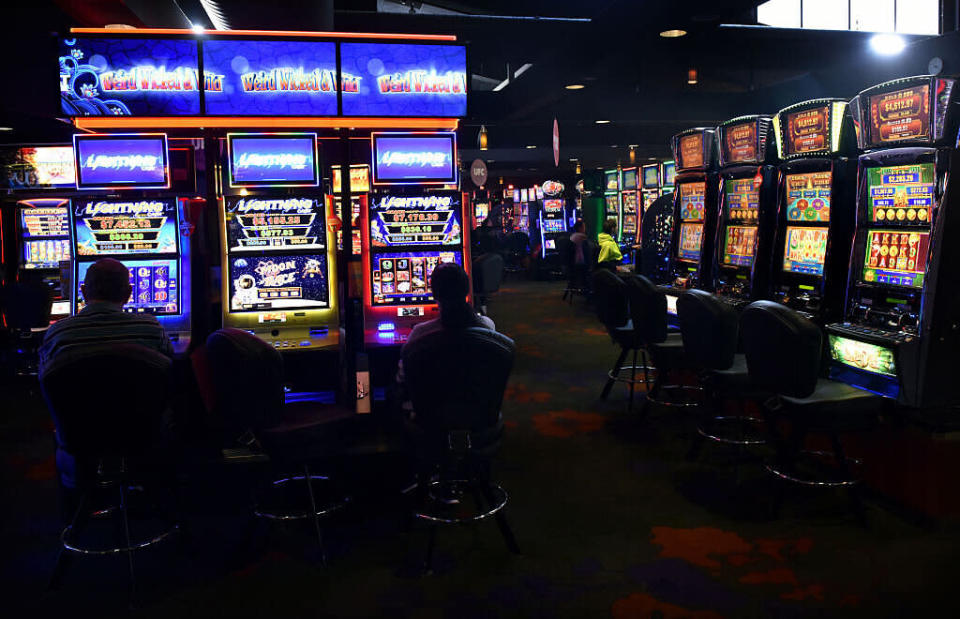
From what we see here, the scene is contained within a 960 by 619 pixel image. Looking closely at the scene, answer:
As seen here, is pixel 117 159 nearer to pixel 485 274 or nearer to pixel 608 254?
pixel 485 274

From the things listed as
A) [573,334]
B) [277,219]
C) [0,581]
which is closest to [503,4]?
[573,334]

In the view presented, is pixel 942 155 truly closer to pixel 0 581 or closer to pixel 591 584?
pixel 591 584

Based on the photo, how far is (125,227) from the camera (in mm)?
4250

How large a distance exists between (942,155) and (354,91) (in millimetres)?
3261

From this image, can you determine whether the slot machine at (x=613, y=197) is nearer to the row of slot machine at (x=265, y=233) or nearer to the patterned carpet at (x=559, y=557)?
the row of slot machine at (x=265, y=233)

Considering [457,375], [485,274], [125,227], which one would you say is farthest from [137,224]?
[485,274]

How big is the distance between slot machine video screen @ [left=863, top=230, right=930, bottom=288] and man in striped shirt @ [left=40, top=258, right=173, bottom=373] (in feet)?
11.9

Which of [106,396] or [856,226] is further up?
[856,226]

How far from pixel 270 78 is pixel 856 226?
3.54 meters

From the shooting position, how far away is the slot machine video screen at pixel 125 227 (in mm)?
4215

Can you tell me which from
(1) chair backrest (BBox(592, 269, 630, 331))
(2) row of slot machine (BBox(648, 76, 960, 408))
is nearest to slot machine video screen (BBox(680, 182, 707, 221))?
(2) row of slot machine (BBox(648, 76, 960, 408))

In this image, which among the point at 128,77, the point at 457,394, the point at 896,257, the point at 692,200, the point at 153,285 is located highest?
the point at 128,77

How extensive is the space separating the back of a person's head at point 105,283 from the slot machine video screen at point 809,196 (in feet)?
13.0

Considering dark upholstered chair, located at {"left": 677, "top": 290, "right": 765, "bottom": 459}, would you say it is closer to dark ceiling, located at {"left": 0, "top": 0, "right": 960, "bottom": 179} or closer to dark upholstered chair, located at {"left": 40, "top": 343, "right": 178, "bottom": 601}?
dark ceiling, located at {"left": 0, "top": 0, "right": 960, "bottom": 179}
